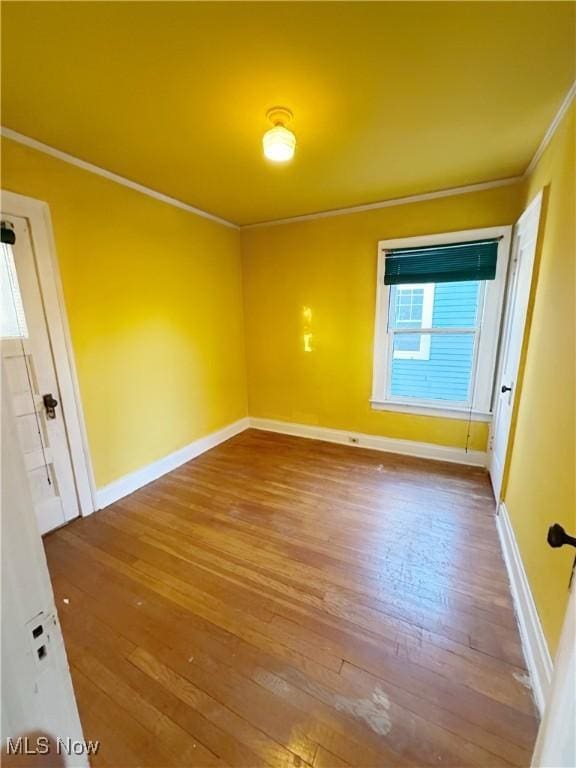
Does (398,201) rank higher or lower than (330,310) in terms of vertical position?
higher

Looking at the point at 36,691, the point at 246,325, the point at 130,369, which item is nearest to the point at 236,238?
the point at 246,325

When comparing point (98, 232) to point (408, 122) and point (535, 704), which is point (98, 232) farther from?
point (535, 704)

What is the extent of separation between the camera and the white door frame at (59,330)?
200cm

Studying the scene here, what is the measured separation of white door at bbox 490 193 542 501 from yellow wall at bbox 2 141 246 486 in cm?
278

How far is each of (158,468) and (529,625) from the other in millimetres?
2837

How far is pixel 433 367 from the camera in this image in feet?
10.4

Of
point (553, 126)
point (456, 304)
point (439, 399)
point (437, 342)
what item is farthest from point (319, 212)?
point (439, 399)

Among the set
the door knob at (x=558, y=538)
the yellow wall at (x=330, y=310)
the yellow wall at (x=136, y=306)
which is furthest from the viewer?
the yellow wall at (x=330, y=310)

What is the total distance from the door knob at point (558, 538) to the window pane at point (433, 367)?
252 centimetres

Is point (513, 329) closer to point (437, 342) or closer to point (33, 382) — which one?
point (437, 342)

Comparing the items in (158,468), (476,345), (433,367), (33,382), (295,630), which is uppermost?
(476,345)

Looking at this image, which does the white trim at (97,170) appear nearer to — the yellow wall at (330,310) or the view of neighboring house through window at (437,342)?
the yellow wall at (330,310)

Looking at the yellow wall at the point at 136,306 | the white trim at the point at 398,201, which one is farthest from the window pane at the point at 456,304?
the yellow wall at the point at 136,306

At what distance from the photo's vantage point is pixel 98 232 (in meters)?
2.39
